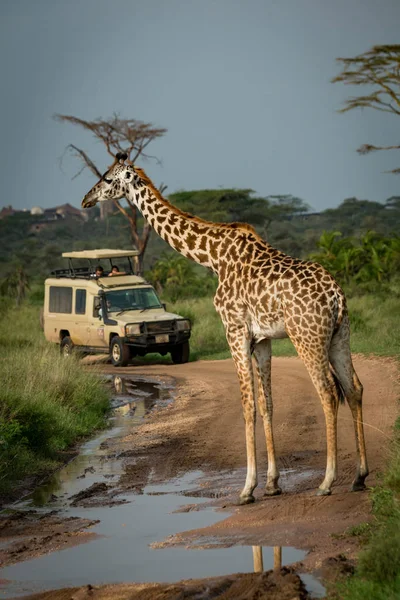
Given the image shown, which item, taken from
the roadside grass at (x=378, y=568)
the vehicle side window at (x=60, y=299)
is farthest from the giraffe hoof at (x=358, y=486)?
the vehicle side window at (x=60, y=299)

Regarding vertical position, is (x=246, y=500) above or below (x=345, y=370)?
below

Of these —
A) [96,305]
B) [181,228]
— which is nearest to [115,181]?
[181,228]

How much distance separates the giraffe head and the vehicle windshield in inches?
484

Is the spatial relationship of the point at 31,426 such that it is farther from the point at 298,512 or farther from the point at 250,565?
the point at 250,565

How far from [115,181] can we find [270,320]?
262 centimetres

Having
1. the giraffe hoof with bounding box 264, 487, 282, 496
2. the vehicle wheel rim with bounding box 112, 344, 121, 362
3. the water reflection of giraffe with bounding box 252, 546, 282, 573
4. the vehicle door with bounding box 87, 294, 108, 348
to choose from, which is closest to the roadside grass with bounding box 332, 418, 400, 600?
the water reflection of giraffe with bounding box 252, 546, 282, 573

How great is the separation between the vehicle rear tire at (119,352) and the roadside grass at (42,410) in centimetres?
355

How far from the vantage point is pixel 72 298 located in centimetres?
2431

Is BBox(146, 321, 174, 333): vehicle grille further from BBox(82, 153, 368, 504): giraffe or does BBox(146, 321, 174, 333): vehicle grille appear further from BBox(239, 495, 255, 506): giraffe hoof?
BBox(239, 495, 255, 506): giraffe hoof

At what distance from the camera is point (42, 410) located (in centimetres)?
1294

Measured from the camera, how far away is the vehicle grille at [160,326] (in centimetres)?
2222

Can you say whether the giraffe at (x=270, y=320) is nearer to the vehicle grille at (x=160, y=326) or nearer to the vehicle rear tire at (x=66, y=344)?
the vehicle grille at (x=160, y=326)

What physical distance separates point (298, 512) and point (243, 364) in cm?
165

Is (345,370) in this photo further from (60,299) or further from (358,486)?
(60,299)
